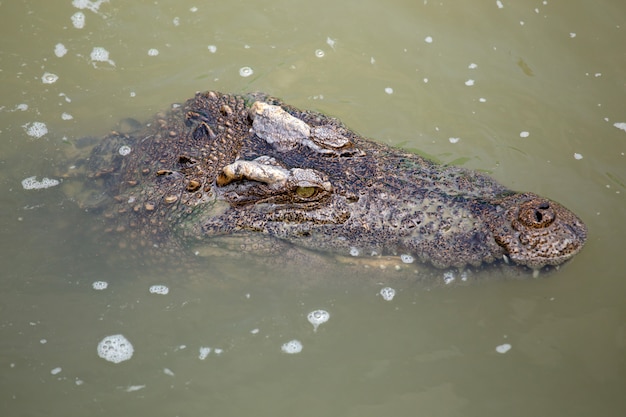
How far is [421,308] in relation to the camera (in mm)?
4215

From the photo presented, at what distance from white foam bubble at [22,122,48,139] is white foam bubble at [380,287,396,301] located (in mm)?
4074

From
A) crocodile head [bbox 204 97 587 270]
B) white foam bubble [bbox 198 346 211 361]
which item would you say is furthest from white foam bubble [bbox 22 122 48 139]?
white foam bubble [bbox 198 346 211 361]

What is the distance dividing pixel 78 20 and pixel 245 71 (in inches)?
95.9

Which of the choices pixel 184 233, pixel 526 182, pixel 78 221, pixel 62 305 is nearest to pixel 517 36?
pixel 526 182

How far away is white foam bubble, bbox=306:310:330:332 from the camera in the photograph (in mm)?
4156

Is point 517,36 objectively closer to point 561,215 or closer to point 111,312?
point 561,215

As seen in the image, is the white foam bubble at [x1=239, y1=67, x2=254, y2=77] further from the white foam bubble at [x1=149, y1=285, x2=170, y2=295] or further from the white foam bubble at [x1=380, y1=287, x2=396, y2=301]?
the white foam bubble at [x1=380, y1=287, x2=396, y2=301]

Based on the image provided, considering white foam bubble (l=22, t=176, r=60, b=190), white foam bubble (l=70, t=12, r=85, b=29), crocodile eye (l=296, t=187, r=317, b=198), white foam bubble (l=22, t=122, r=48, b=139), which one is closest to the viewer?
crocodile eye (l=296, t=187, r=317, b=198)

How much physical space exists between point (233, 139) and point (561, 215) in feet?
9.32

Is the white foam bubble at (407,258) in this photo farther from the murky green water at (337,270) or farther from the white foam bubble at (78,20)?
the white foam bubble at (78,20)

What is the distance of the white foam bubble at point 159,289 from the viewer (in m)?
4.36

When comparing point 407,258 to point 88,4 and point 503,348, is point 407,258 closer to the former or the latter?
point 503,348

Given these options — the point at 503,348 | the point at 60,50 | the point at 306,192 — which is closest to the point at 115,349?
the point at 306,192

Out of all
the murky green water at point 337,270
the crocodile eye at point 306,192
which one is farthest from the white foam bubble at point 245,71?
the crocodile eye at point 306,192
